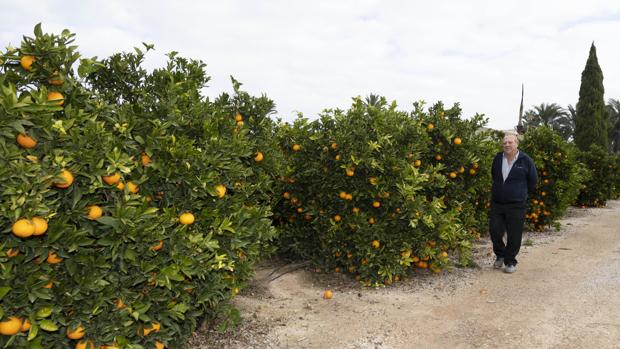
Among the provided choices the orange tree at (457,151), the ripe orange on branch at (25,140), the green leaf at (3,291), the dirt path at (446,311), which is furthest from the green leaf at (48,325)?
the orange tree at (457,151)

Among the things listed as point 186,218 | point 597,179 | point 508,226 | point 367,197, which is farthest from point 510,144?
point 597,179

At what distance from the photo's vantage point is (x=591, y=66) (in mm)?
24266

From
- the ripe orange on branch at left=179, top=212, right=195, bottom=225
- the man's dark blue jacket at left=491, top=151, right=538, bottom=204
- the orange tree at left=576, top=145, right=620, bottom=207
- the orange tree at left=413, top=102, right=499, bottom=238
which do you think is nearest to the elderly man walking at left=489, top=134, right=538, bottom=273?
the man's dark blue jacket at left=491, top=151, right=538, bottom=204

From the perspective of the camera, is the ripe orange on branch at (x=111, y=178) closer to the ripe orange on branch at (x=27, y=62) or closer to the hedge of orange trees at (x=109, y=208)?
the hedge of orange trees at (x=109, y=208)

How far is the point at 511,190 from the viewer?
601 centimetres

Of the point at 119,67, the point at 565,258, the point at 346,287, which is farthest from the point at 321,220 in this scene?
the point at 565,258

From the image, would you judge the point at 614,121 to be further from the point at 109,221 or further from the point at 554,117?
the point at 109,221

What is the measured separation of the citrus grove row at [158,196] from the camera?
7.89ft

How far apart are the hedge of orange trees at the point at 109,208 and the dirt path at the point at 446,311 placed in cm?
87

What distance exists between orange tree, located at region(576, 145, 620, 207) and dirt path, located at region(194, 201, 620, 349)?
27.8 ft

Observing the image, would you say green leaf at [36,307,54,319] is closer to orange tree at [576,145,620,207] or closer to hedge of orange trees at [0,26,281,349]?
hedge of orange trees at [0,26,281,349]

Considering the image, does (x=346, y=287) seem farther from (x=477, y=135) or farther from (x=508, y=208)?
(x=477, y=135)

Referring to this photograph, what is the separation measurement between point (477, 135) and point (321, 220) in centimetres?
256

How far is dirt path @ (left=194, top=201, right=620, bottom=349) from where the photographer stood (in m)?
4.00
